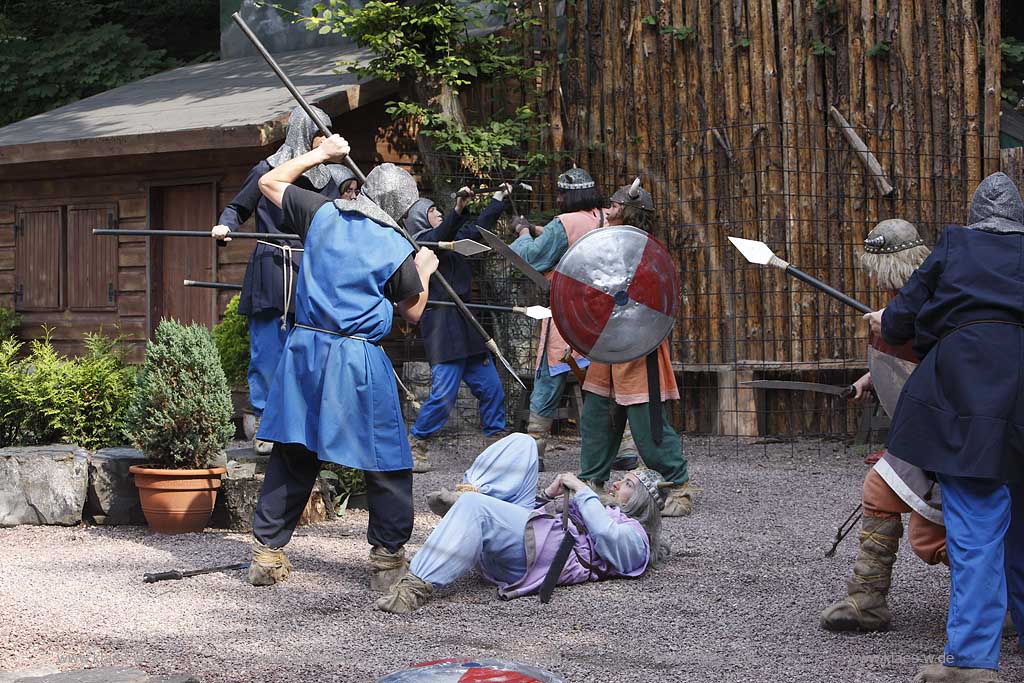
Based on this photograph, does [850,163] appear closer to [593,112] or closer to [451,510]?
[593,112]

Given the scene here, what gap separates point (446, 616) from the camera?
4.50 metres

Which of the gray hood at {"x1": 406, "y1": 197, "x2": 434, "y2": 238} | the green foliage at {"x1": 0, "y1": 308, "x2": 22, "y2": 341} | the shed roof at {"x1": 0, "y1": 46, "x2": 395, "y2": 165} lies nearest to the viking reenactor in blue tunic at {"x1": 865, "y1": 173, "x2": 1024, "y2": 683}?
the gray hood at {"x1": 406, "y1": 197, "x2": 434, "y2": 238}

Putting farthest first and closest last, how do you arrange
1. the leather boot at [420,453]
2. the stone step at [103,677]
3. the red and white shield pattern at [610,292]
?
1. the leather boot at [420,453]
2. the red and white shield pattern at [610,292]
3. the stone step at [103,677]

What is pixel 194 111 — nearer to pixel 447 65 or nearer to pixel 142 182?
pixel 142 182

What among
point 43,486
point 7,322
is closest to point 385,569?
point 43,486

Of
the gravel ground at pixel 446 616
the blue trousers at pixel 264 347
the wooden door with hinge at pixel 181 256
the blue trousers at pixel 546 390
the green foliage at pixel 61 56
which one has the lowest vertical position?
the gravel ground at pixel 446 616

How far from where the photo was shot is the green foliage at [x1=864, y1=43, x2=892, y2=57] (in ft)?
29.2

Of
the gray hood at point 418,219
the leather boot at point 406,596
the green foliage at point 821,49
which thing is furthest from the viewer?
the green foliage at point 821,49

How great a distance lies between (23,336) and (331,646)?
8.84 metres

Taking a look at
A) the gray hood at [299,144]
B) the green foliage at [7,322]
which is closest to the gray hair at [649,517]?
the gray hood at [299,144]

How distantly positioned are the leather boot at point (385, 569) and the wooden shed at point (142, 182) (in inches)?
203

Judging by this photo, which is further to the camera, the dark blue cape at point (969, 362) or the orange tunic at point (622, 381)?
the orange tunic at point (622, 381)

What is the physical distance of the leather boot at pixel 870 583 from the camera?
4.07 meters

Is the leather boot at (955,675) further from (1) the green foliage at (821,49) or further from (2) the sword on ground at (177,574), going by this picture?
(1) the green foliage at (821,49)
